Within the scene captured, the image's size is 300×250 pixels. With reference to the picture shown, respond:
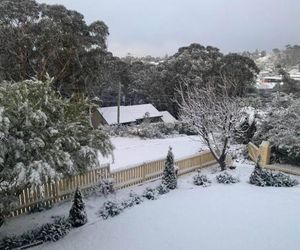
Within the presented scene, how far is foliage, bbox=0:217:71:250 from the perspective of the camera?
6.84 metres

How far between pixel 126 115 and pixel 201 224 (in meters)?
22.7

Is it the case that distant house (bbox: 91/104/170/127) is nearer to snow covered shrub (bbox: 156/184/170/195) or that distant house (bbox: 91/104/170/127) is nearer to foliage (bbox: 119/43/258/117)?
foliage (bbox: 119/43/258/117)

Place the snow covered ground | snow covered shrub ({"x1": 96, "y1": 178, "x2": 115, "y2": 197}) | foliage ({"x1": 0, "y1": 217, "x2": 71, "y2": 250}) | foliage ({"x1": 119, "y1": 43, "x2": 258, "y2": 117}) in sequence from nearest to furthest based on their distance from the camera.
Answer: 1. foliage ({"x1": 0, "y1": 217, "x2": 71, "y2": 250})
2. snow covered shrub ({"x1": 96, "y1": 178, "x2": 115, "y2": 197})
3. the snow covered ground
4. foliage ({"x1": 119, "y1": 43, "x2": 258, "y2": 117})

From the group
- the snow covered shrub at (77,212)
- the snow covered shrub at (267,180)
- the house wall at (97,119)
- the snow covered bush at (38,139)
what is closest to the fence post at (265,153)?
the snow covered shrub at (267,180)

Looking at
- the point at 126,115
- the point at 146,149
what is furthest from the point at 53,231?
the point at 126,115

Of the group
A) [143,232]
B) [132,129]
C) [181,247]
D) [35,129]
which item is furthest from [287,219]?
[132,129]

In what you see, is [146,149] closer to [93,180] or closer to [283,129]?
[283,129]

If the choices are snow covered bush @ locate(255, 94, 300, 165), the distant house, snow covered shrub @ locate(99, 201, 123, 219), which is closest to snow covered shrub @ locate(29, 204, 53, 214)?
snow covered shrub @ locate(99, 201, 123, 219)

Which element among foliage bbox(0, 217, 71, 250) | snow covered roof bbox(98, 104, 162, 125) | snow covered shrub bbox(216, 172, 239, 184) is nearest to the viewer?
foliage bbox(0, 217, 71, 250)

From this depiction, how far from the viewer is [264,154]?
14.2m

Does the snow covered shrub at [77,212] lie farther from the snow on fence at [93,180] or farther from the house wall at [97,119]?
the house wall at [97,119]

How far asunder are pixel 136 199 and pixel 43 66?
46.1ft

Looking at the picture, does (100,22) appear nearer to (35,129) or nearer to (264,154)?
(264,154)

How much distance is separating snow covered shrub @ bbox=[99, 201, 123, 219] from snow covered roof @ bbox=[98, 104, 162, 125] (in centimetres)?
1955
